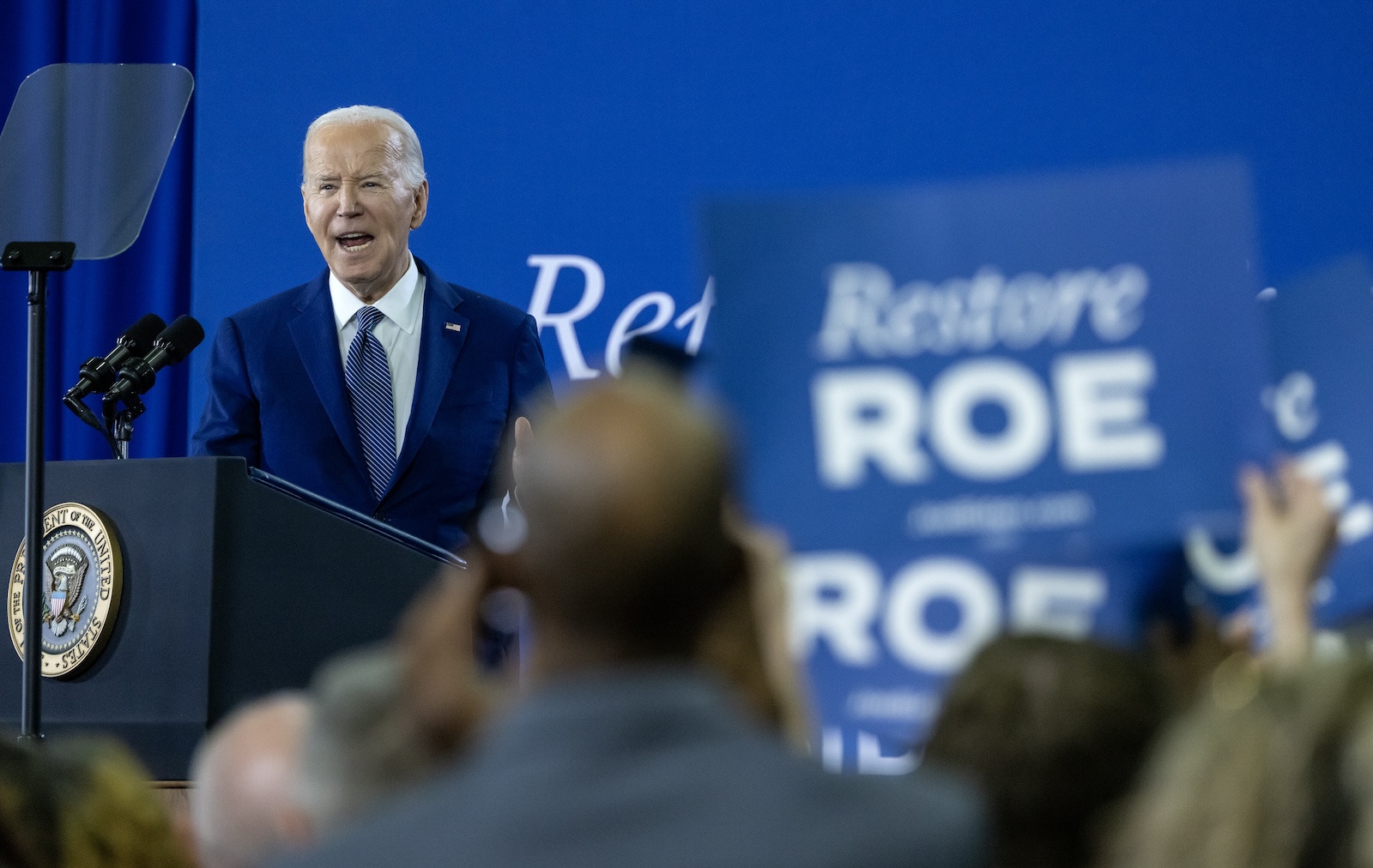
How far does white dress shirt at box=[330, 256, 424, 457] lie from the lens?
3.66 metres

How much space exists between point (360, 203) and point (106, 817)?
266cm

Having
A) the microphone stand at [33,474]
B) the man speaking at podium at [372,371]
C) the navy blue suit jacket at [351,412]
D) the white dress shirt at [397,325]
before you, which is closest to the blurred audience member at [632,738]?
the microphone stand at [33,474]

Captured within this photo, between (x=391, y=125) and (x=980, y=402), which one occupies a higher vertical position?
(x=391, y=125)

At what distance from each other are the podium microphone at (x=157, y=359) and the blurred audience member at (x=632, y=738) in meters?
2.52

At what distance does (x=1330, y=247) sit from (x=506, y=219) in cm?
219

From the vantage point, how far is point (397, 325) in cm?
378

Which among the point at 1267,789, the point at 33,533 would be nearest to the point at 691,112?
the point at 33,533

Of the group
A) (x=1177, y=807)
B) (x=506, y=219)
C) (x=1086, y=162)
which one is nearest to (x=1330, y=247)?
(x=1086, y=162)

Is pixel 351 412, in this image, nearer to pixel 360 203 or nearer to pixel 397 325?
pixel 397 325

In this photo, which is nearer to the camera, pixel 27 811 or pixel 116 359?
pixel 27 811

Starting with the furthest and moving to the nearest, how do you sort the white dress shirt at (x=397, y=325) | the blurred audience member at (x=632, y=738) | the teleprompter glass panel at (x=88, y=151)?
the white dress shirt at (x=397, y=325) → the teleprompter glass panel at (x=88, y=151) → the blurred audience member at (x=632, y=738)

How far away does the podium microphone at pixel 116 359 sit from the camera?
11.0ft

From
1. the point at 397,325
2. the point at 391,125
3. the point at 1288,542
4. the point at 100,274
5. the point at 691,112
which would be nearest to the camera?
the point at 1288,542

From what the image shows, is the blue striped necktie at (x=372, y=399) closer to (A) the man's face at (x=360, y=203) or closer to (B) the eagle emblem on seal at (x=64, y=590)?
(A) the man's face at (x=360, y=203)
